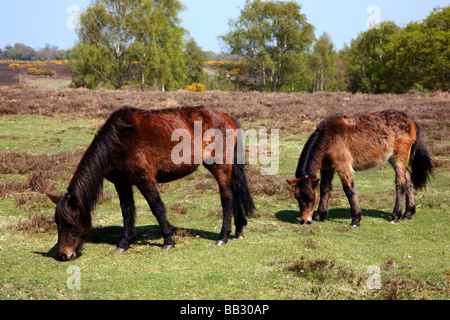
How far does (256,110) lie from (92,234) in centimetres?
1837

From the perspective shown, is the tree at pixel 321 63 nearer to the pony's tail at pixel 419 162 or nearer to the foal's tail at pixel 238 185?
the pony's tail at pixel 419 162

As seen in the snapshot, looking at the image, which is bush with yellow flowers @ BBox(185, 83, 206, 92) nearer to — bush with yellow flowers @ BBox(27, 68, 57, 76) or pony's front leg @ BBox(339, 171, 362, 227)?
bush with yellow flowers @ BBox(27, 68, 57, 76)

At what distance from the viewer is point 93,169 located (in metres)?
6.14

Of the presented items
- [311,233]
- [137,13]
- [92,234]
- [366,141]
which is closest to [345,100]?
[366,141]

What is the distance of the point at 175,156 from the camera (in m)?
6.65

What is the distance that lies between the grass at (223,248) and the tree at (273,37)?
4511 centimetres

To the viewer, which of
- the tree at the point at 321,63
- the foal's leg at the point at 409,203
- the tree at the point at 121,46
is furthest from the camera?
the tree at the point at 321,63

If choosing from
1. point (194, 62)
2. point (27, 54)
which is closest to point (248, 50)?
point (194, 62)

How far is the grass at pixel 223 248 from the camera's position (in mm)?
5023

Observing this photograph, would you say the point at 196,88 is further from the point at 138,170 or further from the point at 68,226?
the point at 68,226

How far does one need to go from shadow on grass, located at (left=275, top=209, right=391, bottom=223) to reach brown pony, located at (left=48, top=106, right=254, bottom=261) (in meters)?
1.98

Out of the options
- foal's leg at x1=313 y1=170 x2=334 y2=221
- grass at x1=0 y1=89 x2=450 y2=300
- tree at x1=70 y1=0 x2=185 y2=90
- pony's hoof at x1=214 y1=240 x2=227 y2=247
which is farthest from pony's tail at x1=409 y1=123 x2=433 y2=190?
tree at x1=70 y1=0 x2=185 y2=90

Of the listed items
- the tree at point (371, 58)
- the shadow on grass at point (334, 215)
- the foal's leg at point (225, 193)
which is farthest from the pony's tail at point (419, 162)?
the tree at point (371, 58)

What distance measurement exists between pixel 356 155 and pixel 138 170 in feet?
16.3
